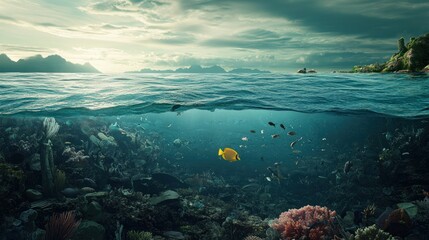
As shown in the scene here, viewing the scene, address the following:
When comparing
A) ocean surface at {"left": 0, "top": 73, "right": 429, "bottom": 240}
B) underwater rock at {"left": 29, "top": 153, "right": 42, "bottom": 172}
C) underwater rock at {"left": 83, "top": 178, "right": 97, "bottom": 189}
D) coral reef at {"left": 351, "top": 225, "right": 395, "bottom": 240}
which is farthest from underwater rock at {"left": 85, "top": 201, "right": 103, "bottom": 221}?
coral reef at {"left": 351, "top": 225, "right": 395, "bottom": 240}

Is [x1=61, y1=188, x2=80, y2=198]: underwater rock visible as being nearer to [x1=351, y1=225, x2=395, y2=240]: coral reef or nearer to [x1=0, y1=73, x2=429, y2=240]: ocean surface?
[x1=0, y1=73, x2=429, y2=240]: ocean surface

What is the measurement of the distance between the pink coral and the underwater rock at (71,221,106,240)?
5763 millimetres

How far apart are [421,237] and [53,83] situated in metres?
23.3

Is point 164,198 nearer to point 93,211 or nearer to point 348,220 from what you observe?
point 93,211

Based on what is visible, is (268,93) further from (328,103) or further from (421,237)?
(421,237)

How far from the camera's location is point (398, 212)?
8992mm

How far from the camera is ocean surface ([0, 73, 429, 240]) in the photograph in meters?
10.6

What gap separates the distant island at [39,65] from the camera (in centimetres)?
7528

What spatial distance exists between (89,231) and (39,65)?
4373 inches

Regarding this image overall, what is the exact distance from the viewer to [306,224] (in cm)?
881

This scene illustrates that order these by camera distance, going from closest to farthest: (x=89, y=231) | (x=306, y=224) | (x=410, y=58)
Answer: (x=306, y=224), (x=89, y=231), (x=410, y=58)

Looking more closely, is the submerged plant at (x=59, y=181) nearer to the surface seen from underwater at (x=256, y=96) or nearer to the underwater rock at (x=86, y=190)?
the underwater rock at (x=86, y=190)

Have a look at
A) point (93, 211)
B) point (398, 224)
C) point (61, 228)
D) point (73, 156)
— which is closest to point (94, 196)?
point (93, 211)

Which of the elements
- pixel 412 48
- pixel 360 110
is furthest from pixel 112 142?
pixel 412 48
